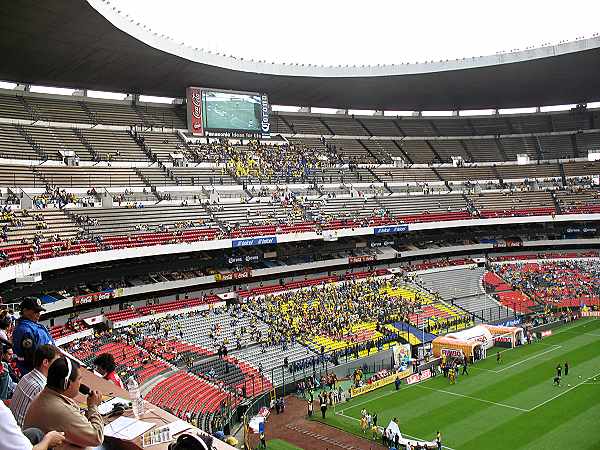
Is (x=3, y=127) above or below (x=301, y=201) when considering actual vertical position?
above

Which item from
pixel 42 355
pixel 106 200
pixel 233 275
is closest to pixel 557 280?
pixel 233 275

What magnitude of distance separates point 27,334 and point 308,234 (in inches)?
1501

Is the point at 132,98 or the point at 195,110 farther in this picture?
the point at 132,98

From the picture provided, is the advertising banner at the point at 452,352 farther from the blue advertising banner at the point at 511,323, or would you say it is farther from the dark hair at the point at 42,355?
the dark hair at the point at 42,355

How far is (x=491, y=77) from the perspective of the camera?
52906 millimetres

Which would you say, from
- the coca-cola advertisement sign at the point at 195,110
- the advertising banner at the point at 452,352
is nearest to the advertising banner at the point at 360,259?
the advertising banner at the point at 452,352

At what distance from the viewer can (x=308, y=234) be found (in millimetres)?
45062

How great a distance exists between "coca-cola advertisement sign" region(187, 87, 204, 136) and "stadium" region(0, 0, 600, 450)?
0.61 feet

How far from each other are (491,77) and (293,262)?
25500 millimetres

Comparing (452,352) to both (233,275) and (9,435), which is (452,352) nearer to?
(233,275)

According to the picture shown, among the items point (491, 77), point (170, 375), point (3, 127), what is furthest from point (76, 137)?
point (491, 77)

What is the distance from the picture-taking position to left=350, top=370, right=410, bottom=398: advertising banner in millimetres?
29672

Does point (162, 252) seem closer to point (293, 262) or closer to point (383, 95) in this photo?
point (293, 262)

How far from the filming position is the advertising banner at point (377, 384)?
97.3 ft
